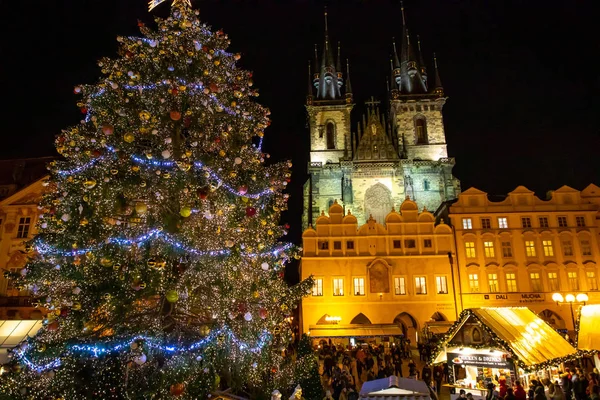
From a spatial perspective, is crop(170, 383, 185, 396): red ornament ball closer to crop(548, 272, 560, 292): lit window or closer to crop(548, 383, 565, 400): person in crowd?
crop(548, 383, 565, 400): person in crowd

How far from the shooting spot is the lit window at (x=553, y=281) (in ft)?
97.8

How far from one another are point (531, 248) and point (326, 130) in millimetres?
24276

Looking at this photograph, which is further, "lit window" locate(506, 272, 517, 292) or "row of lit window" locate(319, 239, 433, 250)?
"row of lit window" locate(319, 239, 433, 250)

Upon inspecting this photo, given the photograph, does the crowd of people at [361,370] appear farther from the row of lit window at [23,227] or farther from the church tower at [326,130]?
the church tower at [326,130]

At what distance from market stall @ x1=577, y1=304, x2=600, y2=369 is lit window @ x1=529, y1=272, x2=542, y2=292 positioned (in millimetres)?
13545

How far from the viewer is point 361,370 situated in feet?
65.2

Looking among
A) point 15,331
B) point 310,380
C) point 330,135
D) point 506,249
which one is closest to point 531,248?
point 506,249

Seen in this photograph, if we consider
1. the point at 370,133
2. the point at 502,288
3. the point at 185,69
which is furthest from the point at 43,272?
the point at 370,133

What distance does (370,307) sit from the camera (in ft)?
96.3

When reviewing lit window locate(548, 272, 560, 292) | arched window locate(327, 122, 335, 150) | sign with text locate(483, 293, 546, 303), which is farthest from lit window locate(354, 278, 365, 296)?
arched window locate(327, 122, 335, 150)

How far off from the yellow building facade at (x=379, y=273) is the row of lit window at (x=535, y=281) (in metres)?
1.58

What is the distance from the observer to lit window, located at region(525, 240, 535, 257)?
30502 millimetres

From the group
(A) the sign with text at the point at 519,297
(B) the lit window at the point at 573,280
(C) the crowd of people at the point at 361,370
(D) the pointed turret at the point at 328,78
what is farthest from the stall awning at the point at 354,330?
(D) the pointed turret at the point at 328,78

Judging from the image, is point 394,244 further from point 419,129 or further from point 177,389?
point 177,389
